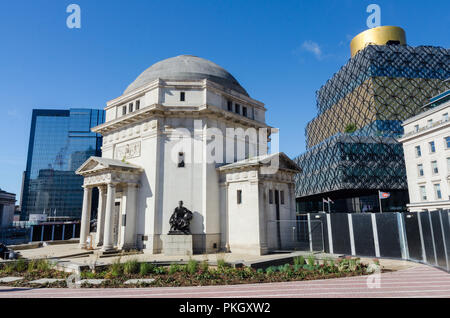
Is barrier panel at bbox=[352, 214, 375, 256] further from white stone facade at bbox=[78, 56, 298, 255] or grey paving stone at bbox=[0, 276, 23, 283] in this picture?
grey paving stone at bbox=[0, 276, 23, 283]

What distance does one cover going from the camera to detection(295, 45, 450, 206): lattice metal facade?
5988 cm

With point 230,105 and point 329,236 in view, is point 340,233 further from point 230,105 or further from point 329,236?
point 230,105

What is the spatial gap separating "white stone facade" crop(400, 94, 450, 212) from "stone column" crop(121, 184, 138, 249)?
45185mm

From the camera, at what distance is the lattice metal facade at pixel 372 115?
196 ft

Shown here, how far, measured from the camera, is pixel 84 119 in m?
150

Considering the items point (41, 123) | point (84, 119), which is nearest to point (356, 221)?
point (84, 119)

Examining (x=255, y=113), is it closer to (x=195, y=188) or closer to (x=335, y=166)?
(x=195, y=188)

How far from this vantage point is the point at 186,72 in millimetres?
31094

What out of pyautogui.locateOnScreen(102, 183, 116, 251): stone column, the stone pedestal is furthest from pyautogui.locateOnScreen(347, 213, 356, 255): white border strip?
pyautogui.locateOnScreen(102, 183, 116, 251): stone column

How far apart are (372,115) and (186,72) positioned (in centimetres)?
5889

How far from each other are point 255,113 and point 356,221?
706 inches

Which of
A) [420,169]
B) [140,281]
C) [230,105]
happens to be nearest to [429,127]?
[420,169]

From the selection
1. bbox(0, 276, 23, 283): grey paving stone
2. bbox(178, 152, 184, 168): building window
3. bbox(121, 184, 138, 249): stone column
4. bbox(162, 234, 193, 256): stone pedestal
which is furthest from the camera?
bbox(178, 152, 184, 168): building window

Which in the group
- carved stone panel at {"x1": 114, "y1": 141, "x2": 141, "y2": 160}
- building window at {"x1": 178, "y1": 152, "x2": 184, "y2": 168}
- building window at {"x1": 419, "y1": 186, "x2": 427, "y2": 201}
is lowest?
building window at {"x1": 419, "y1": 186, "x2": 427, "y2": 201}
